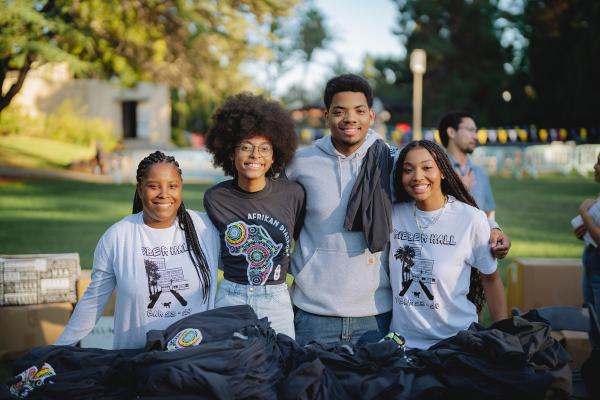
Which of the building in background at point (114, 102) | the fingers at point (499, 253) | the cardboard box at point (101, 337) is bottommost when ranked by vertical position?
the cardboard box at point (101, 337)

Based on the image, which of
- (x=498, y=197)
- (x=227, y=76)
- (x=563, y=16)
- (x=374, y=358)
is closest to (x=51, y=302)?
(x=374, y=358)

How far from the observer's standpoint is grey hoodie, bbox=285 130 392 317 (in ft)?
8.71

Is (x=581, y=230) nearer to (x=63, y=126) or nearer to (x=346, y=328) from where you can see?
(x=346, y=328)

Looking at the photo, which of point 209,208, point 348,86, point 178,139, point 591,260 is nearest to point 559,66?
point 178,139

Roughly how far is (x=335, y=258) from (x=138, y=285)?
1047 mm

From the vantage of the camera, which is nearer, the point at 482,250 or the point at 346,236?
the point at 482,250

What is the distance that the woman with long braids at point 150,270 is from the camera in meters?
2.38

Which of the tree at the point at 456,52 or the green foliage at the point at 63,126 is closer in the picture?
the green foliage at the point at 63,126

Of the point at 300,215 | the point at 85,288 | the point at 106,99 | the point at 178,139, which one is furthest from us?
the point at 178,139

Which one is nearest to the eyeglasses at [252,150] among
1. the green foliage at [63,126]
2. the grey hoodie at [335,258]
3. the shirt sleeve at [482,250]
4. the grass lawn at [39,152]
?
the grey hoodie at [335,258]

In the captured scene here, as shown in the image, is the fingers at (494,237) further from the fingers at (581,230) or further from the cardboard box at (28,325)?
the cardboard box at (28,325)

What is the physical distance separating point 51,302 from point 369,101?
3.09 meters

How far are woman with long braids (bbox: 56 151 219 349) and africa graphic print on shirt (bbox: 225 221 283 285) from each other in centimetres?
16

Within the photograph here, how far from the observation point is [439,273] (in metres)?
2.48
